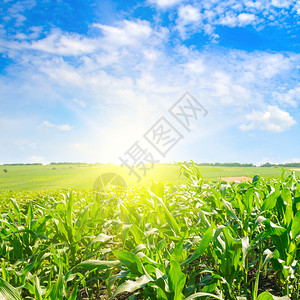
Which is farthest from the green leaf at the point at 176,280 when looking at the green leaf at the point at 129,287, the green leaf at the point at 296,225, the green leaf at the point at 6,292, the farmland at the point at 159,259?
the green leaf at the point at 296,225

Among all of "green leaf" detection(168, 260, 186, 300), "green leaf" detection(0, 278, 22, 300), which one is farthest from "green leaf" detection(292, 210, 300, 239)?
"green leaf" detection(0, 278, 22, 300)

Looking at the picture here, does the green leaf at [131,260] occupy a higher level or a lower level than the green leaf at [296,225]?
lower

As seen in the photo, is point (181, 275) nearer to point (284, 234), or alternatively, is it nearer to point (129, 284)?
point (129, 284)

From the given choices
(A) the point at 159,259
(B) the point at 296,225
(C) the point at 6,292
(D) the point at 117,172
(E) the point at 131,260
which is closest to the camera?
(C) the point at 6,292

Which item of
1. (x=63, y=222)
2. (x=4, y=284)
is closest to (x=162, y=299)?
(x=4, y=284)

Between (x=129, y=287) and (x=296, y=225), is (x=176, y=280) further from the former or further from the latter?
(x=296, y=225)

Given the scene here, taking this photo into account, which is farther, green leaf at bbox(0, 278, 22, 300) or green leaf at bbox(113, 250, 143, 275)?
green leaf at bbox(113, 250, 143, 275)

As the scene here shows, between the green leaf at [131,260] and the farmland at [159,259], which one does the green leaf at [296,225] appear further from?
the green leaf at [131,260]

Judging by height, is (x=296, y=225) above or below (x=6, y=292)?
above

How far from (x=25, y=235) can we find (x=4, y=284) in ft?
3.69

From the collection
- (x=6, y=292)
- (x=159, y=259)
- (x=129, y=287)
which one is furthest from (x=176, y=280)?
(x=6, y=292)

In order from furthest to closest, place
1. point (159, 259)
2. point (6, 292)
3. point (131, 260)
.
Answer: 1. point (159, 259)
2. point (131, 260)
3. point (6, 292)

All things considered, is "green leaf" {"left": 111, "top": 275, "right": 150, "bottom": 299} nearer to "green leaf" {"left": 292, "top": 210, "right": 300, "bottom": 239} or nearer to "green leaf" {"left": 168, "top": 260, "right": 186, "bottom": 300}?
"green leaf" {"left": 168, "top": 260, "right": 186, "bottom": 300}

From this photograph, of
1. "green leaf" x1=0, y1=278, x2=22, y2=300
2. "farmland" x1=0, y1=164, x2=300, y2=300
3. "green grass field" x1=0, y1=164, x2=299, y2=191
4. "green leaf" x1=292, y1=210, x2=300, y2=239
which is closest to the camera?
"green leaf" x1=0, y1=278, x2=22, y2=300
